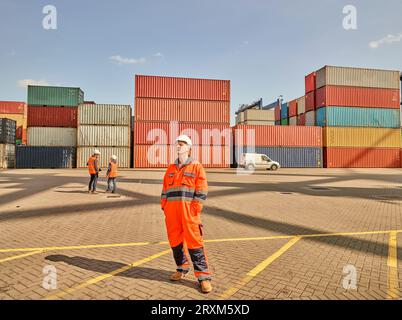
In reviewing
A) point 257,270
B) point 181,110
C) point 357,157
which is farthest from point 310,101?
point 257,270

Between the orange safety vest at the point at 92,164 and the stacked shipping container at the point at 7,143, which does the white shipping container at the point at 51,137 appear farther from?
the orange safety vest at the point at 92,164

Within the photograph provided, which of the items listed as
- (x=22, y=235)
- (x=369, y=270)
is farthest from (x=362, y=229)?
(x=22, y=235)

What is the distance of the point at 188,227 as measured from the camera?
338 cm

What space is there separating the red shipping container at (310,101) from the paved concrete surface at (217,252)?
3347 centimetres

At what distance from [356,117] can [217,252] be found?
3906cm

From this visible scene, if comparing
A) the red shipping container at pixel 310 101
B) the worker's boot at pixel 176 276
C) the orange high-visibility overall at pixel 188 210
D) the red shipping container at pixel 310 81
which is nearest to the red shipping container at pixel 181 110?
the red shipping container at pixel 310 101

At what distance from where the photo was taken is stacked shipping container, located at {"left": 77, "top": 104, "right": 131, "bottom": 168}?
33469 millimetres

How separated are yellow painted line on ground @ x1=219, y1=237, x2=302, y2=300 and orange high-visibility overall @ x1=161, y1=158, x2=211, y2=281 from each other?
0.32 meters

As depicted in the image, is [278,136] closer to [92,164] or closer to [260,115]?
[260,115]

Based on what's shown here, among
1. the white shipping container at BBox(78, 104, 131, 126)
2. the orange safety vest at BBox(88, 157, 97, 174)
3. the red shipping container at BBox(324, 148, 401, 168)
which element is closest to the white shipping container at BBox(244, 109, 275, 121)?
the red shipping container at BBox(324, 148, 401, 168)

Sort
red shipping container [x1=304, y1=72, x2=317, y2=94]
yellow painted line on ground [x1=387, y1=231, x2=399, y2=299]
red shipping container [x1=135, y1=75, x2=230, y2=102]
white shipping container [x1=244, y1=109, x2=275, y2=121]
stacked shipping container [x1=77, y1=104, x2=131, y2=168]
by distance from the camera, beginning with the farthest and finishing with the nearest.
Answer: white shipping container [x1=244, y1=109, x2=275, y2=121] → red shipping container [x1=304, y1=72, x2=317, y2=94] → red shipping container [x1=135, y1=75, x2=230, y2=102] → stacked shipping container [x1=77, y1=104, x2=131, y2=168] → yellow painted line on ground [x1=387, y1=231, x2=399, y2=299]

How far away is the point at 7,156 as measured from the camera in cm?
3281

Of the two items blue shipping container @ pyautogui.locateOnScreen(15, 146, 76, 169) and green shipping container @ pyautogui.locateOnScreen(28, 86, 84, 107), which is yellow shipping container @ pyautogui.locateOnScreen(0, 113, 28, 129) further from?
blue shipping container @ pyautogui.locateOnScreen(15, 146, 76, 169)

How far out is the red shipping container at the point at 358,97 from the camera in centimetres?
3597
